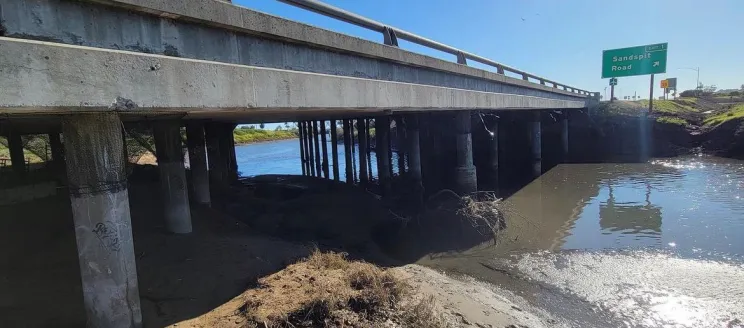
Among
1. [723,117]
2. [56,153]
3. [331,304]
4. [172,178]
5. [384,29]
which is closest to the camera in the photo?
[331,304]

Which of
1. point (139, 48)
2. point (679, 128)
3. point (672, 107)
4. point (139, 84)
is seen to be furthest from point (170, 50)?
point (672, 107)

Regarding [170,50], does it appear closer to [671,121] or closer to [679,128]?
[679,128]

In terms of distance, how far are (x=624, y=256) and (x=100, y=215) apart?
34.3 ft

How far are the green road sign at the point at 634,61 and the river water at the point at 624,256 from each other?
1840 centimetres

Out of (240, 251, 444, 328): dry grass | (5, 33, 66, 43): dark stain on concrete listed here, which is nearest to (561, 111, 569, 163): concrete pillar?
(240, 251, 444, 328): dry grass

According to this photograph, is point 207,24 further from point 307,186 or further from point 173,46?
point 307,186

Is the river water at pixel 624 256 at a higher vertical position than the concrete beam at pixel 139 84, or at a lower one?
lower

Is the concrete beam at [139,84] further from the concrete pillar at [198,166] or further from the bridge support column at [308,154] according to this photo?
the bridge support column at [308,154]

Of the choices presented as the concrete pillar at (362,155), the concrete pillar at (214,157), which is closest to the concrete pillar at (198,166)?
the concrete pillar at (214,157)

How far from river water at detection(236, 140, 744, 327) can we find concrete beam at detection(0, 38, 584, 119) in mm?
5172

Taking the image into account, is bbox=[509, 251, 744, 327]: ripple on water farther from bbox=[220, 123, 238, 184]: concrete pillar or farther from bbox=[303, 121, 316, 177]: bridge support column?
bbox=[303, 121, 316, 177]: bridge support column

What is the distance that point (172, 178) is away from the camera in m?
8.95

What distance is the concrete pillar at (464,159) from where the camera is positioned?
14148 mm

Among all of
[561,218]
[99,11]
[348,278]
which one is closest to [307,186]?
[561,218]
